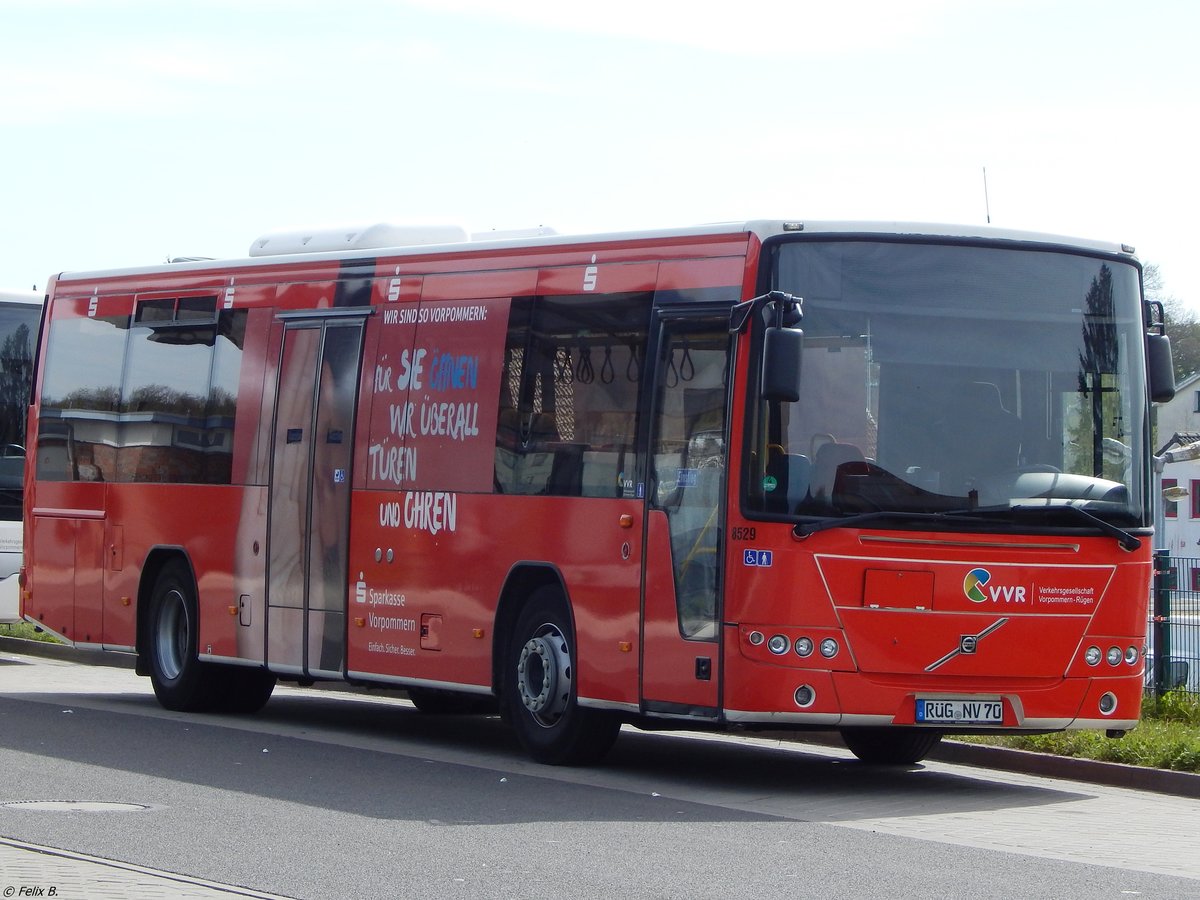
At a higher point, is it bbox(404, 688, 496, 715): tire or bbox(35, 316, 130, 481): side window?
bbox(35, 316, 130, 481): side window

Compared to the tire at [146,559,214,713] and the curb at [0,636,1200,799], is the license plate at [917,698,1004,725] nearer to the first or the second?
Answer: the curb at [0,636,1200,799]

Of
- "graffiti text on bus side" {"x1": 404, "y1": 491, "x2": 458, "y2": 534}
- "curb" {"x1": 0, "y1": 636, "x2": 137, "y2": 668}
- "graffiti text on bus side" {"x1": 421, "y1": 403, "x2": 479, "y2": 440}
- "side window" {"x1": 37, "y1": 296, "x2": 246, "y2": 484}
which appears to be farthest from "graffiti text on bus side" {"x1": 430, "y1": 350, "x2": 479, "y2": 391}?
"curb" {"x1": 0, "y1": 636, "x2": 137, "y2": 668}

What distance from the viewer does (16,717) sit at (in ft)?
53.5

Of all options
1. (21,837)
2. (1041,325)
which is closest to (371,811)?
(21,837)

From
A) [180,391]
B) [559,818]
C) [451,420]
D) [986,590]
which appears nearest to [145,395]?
[180,391]

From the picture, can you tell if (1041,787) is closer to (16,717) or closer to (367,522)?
(367,522)

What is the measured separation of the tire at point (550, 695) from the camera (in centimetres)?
1361

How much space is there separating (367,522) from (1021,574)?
5103 mm

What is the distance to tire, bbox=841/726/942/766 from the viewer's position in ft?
47.6

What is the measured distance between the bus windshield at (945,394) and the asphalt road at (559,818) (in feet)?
6.02

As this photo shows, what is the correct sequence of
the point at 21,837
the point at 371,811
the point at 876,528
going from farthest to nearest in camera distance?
the point at 876,528 → the point at 371,811 → the point at 21,837

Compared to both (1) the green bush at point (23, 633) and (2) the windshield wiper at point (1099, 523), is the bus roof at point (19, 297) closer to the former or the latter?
(1) the green bush at point (23, 633)

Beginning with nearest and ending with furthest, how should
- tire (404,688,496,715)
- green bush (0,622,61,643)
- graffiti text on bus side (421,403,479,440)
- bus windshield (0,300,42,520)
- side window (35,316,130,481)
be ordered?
graffiti text on bus side (421,403,479,440)
tire (404,688,496,715)
side window (35,316,130,481)
bus windshield (0,300,42,520)
green bush (0,622,61,643)

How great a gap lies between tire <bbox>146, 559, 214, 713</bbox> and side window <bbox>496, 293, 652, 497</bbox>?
4369mm
